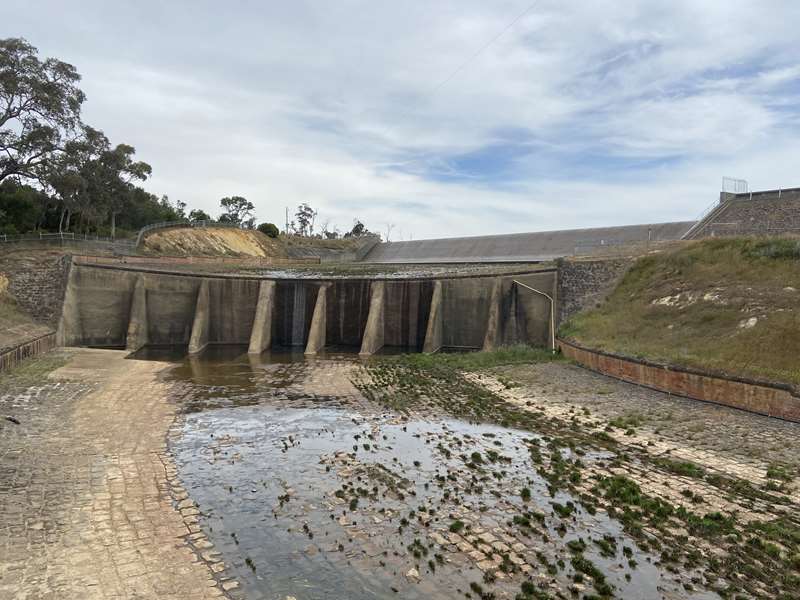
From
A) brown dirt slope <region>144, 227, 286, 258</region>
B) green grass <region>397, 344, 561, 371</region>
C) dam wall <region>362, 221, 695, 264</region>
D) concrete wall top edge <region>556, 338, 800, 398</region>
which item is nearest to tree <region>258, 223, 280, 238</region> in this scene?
brown dirt slope <region>144, 227, 286, 258</region>

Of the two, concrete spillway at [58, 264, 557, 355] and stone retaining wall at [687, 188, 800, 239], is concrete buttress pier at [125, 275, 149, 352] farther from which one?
stone retaining wall at [687, 188, 800, 239]

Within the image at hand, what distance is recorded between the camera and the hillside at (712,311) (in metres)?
16.5

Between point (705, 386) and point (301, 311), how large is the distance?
75.2 ft

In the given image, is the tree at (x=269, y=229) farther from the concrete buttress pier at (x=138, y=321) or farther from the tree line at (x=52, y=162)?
the concrete buttress pier at (x=138, y=321)

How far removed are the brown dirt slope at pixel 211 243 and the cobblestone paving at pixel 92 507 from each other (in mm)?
30709

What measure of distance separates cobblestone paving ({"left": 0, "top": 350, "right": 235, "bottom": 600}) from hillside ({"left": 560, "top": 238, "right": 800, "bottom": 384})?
47.3ft

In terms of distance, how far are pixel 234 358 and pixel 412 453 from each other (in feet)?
56.2

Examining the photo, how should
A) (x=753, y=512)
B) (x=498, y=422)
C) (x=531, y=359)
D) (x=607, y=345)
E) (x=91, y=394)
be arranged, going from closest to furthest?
1. (x=753, y=512)
2. (x=498, y=422)
3. (x=91, y=394)
4. (x=607, y=345)
5. (x=531, y=359)

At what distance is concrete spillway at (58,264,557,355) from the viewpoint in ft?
98.4

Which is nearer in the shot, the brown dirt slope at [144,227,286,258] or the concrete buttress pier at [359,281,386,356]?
the concrete buttress pier at [359,281,386,356]

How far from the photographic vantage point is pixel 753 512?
941 centimetres

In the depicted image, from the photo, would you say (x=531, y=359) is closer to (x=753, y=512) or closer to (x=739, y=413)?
(x=739, y=413)

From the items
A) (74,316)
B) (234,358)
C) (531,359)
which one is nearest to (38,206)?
(74,316)

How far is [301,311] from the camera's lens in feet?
111
